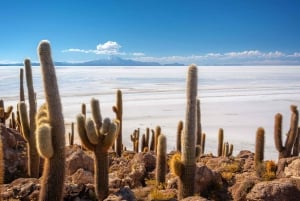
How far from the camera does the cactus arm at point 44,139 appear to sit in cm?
564

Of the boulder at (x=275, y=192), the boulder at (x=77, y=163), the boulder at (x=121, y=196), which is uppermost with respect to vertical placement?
the boulder at (x=121, y=196)

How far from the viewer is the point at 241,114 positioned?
30734 mm

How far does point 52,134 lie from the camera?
5973 mm

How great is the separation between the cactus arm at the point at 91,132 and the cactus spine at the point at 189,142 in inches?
78.2

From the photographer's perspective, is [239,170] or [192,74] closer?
[192,74]

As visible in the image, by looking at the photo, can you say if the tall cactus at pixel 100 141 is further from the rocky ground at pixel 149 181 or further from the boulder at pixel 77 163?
the boulder at pixel 77 163

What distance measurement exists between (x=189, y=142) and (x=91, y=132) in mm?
2166

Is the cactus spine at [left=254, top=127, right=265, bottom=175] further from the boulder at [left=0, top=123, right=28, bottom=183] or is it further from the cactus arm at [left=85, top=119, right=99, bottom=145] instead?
the boulder at [left=0, top=123, right=28, bottom=183]

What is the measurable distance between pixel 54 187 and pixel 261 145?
272 inches

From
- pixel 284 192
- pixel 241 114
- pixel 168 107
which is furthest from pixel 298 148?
pixel 168 107

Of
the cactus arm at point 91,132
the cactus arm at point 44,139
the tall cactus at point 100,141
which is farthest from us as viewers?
the tall cactus at point 100,141

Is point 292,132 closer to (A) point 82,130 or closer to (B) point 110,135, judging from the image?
(B) point 110,135

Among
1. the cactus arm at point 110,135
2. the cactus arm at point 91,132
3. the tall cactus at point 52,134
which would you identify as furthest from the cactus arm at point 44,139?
the cactus arm at point 110,135

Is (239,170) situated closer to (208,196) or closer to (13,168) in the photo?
(208,196)
